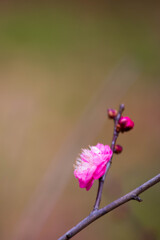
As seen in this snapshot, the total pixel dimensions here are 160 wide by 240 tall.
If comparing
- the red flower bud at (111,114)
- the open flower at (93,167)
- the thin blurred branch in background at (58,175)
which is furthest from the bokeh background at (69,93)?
the open flower at (93,167)

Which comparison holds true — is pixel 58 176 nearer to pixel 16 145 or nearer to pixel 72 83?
pixel 16 145

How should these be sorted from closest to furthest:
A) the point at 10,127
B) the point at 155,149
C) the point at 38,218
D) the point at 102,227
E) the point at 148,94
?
1. the point at 38,218
2. the point at 102,227
3. the point at 10,127
4. the point at 155,149
5. the point at 148,94

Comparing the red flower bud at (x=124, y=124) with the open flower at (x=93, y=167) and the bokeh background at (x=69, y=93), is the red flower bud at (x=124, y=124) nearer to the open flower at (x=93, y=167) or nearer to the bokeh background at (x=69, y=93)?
the open flower at (x=93, y=167)

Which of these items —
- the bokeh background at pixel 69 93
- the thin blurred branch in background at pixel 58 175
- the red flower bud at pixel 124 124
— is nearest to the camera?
the red flower bud at pixel 124 124

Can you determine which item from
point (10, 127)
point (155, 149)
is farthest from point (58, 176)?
point (155, 149)

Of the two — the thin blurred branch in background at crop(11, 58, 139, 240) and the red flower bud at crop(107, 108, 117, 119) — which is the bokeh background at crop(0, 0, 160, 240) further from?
the red flower bud at crop(107, 108, 117, 119)

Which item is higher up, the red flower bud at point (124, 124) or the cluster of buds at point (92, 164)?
the red flower bud at point (124, 124)
